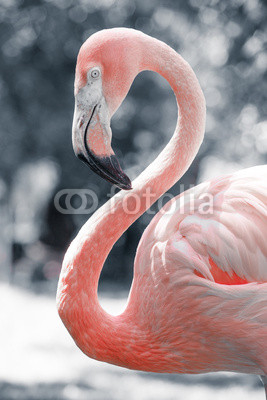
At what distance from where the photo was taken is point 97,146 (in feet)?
3.59

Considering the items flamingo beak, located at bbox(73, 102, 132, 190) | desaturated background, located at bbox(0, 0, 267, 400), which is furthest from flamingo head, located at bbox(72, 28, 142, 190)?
desaturated background, located at bbox(0, 0, 267, 400)

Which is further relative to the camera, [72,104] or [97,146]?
[72,104]

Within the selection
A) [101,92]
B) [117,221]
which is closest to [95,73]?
[101,92]

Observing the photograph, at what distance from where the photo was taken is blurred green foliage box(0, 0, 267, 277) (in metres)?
5.30

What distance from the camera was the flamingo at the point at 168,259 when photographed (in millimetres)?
1117

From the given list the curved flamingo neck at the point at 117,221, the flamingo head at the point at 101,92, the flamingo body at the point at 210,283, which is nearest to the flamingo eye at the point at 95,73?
the flamingo head at the point at 101,92

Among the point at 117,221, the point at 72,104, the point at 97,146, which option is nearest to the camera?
the point at 97,146

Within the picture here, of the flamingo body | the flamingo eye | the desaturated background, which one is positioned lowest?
the flamingo body

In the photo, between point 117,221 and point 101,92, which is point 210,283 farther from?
point 101,92

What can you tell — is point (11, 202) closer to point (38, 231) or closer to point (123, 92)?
point (38, 231)

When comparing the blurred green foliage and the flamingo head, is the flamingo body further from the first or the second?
the blurred green foliage

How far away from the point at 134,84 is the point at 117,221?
169 inches

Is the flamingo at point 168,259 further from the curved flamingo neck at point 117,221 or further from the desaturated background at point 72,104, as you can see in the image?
the desaturated background at point 72,104

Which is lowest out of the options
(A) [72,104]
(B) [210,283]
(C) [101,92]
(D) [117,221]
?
(B) [210,283]
